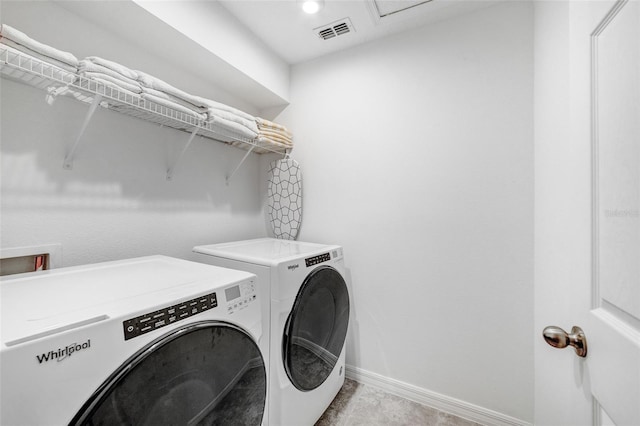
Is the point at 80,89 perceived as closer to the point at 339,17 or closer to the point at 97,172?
the point at 97,172

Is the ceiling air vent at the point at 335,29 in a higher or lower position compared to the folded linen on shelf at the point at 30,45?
higher

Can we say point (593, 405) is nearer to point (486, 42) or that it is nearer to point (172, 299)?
point (172, 299)

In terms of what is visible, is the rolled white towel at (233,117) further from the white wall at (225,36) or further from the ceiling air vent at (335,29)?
the ceiling air vent at (335,29)

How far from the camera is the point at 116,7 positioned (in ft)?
4.08

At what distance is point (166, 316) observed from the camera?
73cm

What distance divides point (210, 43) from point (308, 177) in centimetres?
109

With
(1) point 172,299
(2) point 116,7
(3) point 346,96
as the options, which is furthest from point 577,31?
(2) point 116,7

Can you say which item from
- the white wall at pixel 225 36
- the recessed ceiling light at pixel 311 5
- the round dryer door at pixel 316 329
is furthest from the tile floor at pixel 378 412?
the recessed ceiling light at pixel 311 5

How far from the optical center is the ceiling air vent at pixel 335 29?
1.77 meters

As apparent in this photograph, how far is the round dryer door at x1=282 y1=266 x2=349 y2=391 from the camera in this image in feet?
4.31

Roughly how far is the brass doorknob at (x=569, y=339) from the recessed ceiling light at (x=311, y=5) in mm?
1860

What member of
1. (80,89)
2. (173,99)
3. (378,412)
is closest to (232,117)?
(173,99)

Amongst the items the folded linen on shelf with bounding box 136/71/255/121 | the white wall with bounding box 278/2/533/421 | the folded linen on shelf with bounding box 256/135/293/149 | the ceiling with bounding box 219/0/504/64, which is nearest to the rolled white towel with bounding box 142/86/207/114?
the folded linen on shelf with bounding box 136/71/255/121

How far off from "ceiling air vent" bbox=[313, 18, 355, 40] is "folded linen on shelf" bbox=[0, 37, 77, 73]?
1.42 m
